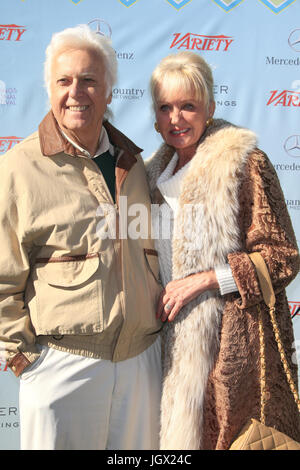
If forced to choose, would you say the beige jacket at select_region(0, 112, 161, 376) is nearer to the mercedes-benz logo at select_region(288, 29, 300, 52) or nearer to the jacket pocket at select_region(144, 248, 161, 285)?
the jacket pocket at select_region(144, 248, 161, 285)

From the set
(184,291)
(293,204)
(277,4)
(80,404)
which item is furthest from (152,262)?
(277,4)

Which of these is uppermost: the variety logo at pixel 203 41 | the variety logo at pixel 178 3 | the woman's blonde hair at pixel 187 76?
the variety logo at pixel 178 3

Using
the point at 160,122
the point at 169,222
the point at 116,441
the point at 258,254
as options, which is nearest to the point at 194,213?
the point at 169,222

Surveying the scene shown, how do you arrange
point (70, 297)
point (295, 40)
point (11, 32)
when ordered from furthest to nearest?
point (295, 40) < point (11, 32) < point (70, 297)

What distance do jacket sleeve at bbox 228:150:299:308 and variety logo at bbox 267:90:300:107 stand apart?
1.42m

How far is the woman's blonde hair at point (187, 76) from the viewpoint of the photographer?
5.95ft

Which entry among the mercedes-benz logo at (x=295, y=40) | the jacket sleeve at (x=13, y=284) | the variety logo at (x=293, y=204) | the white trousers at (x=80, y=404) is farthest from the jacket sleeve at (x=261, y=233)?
the mercedes-benz logo at (x=295, y=40)

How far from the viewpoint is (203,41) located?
3.02 metres

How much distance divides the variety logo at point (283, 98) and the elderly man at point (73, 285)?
Answer: 1572mm

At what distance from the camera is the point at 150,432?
174 centimetres

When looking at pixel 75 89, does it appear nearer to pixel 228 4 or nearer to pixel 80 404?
pixel 80 404

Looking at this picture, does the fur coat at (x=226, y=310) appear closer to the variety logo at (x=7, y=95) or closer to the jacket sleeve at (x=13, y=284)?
the jacket sleeve at (x=13, y=284)

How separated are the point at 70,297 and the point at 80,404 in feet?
1.14

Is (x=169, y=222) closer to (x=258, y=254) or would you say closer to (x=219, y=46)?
(x=258, y=254)
